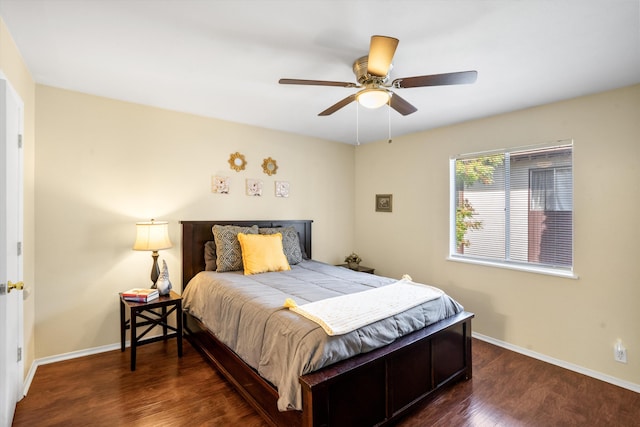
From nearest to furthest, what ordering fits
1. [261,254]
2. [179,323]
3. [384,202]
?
[179,323] < [261,254] < [384,202]

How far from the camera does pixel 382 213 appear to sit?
4605 millimetres

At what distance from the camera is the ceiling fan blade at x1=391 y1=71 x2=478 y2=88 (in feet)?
5.93

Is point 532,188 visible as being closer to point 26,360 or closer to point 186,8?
point 186,8

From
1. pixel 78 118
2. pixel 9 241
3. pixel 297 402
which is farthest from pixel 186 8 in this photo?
pixel 297 402

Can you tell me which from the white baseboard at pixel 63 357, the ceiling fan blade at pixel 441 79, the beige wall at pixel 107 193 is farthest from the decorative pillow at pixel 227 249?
the ceiling fan blade at pixel 441 79

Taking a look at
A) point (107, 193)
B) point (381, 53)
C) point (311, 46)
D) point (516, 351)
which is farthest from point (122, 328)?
point (516, 351)

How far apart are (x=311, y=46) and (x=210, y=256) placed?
7.80 ft

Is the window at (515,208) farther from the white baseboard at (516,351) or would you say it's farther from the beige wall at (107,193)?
the beige wall at (107,193)

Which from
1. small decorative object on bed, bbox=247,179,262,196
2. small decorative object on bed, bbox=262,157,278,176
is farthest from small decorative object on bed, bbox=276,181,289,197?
small decorative object on bed, bbox=247,179,262,196

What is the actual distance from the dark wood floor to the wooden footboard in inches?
5.3

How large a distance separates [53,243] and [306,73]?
270 cm

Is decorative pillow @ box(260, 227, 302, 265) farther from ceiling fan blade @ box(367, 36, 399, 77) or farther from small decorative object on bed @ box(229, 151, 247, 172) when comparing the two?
ceiling fan blade @ box(367, 36, 399, 77)

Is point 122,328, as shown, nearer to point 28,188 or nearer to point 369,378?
point 28,188

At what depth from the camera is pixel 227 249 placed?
10.9 ft
